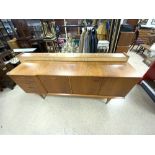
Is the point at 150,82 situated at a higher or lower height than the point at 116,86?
lower

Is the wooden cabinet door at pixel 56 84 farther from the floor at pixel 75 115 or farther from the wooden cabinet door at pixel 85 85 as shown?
the floor at pixel 75 115

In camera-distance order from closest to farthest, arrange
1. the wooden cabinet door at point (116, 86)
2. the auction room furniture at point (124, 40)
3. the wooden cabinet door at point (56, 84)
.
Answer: the wooden cabinet door at point (116, 86)
the wooden cabinet door at point (56, 84)
the auction room furniture at point (124, 40)

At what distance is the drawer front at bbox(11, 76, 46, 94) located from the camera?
4.15ft

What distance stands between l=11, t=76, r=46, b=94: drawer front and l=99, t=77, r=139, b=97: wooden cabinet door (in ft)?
3.25

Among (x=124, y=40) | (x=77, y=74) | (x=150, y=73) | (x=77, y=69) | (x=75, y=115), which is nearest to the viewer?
(x=77, y=74)

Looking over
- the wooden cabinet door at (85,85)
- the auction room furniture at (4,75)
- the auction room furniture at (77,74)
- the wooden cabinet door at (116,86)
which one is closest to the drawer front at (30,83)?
the auction room furniture at (77,74)

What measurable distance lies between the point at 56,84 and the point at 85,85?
0.46 meters

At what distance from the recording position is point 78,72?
1201 mm

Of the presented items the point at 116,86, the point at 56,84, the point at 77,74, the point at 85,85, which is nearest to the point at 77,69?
the point at 77,74

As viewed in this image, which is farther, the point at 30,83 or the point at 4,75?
the point at 4,75

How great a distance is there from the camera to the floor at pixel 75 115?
A: 128cm

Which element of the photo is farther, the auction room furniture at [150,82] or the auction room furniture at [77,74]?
the auction room furniture at [150,82]

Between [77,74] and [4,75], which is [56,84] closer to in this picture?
[77,74]

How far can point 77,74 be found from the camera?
3.82 feet
